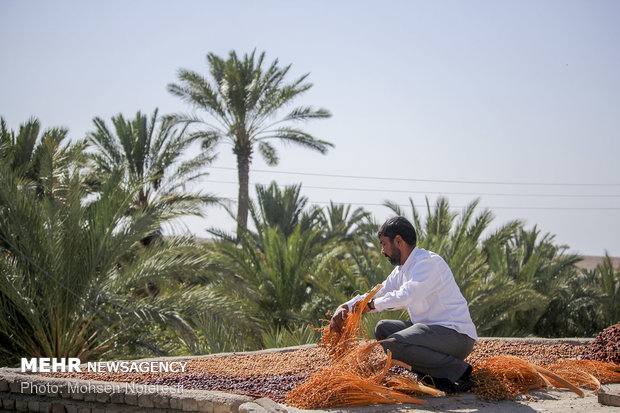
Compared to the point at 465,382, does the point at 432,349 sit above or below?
above

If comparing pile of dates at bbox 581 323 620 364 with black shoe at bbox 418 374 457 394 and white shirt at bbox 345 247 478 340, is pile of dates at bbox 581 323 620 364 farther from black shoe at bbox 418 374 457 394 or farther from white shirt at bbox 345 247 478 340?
black shoe at bbox 418 374 457 394

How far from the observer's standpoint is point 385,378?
4.70 meters

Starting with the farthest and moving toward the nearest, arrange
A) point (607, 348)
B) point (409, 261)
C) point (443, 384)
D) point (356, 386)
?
point (607, 348) < point (409, 261) < point (443, 384) < point (356, 386)

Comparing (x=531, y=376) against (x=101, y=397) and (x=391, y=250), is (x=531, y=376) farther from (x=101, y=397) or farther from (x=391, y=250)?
(x=101, y=397)

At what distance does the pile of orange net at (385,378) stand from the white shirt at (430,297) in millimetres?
367

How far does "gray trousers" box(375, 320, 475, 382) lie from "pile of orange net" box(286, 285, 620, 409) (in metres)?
0.11

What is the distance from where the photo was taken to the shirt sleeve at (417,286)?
15.0 feet

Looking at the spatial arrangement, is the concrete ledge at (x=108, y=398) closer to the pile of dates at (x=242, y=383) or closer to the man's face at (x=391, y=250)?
the pile of dates at (x=242, y=383)

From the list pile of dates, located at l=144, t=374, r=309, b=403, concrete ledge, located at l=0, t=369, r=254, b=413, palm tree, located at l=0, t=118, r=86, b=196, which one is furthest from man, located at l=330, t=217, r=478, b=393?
palm tree, located at l=0, t=118, r=86, b=196

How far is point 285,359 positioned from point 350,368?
177 centimetres

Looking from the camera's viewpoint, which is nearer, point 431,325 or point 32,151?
point 431,325

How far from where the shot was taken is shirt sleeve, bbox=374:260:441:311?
15.0 ft

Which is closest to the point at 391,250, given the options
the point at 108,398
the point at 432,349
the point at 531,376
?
the point at 432,349

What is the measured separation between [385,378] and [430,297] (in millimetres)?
694
